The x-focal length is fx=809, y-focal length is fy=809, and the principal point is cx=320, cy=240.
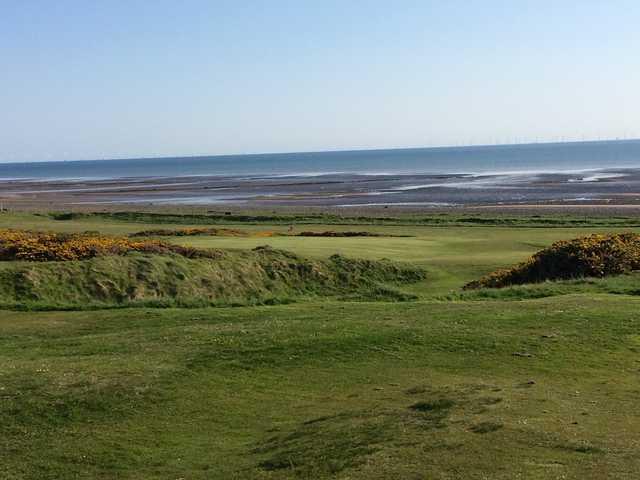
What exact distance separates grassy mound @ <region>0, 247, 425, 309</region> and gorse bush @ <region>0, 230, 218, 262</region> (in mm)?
1024

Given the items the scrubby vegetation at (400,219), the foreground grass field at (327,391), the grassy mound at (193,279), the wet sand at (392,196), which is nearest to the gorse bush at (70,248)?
the grassy mound at (193,279)

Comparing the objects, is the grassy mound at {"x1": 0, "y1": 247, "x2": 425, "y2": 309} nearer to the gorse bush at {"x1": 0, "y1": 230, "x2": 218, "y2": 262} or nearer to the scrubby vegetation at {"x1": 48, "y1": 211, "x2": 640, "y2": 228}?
the gorse bush at {"x1": 0, "y1": 230, "x2": 218, "y2": 262}

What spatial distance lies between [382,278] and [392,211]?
140 feet

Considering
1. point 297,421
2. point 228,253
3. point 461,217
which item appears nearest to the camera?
point 297,421

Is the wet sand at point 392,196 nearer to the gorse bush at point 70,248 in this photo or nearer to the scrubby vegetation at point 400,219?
the scrubby vegetation at point 400,219

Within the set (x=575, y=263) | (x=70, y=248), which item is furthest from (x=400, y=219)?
(x=70, y=248)

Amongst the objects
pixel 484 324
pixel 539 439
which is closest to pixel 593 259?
pixel 484 324

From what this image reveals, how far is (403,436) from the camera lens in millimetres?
10375

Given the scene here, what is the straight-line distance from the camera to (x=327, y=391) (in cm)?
1366

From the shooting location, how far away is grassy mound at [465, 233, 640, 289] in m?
28.0

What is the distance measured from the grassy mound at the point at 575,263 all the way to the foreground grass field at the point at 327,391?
6085 millimetres

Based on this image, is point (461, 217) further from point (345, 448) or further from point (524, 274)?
point (345, 448)

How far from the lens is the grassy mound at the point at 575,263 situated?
2797cm

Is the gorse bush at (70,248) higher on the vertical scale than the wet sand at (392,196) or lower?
higher
